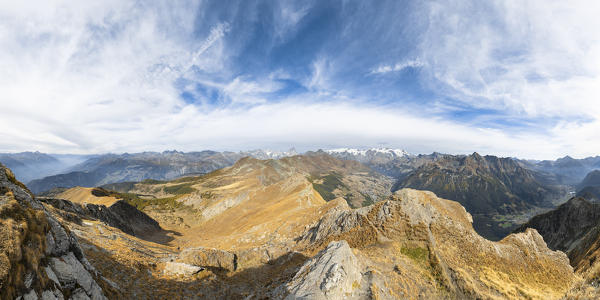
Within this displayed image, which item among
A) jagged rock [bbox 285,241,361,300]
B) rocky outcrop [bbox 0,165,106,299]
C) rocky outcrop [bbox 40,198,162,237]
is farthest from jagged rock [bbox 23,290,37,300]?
rocky outcrop [bbox 40,198,162,237]

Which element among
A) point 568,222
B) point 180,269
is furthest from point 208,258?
point 568,222

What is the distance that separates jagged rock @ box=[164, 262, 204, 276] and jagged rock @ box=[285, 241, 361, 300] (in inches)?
438

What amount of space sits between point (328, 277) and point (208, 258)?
17.5 meters

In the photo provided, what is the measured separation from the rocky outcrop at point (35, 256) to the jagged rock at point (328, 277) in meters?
10.5

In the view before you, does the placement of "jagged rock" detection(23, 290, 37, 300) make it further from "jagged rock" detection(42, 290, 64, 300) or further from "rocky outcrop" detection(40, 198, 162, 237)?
"rocky outcrop" detection(40, 198, 162, 237)

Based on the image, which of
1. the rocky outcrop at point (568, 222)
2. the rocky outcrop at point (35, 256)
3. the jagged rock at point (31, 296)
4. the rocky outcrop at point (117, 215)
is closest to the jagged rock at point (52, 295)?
the rocky outcrop at point (35, 256)

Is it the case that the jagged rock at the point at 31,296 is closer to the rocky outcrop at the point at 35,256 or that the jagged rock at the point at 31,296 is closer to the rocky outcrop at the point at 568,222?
the rocky outcrop at the point at 35,256

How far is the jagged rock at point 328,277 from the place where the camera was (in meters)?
12.5

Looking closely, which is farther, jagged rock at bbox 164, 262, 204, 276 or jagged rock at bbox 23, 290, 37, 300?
jagged rock at bbox 164, 262, 204, 276

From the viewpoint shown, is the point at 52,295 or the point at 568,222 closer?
the point at 52,295

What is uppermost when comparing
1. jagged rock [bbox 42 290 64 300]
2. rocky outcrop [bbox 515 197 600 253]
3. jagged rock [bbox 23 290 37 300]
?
jagged rock [bbox 23 290 37 300]

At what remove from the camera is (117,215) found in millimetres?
52031

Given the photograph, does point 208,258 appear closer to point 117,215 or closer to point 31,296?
point 31,296

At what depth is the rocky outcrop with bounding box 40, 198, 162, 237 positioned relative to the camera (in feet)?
122
